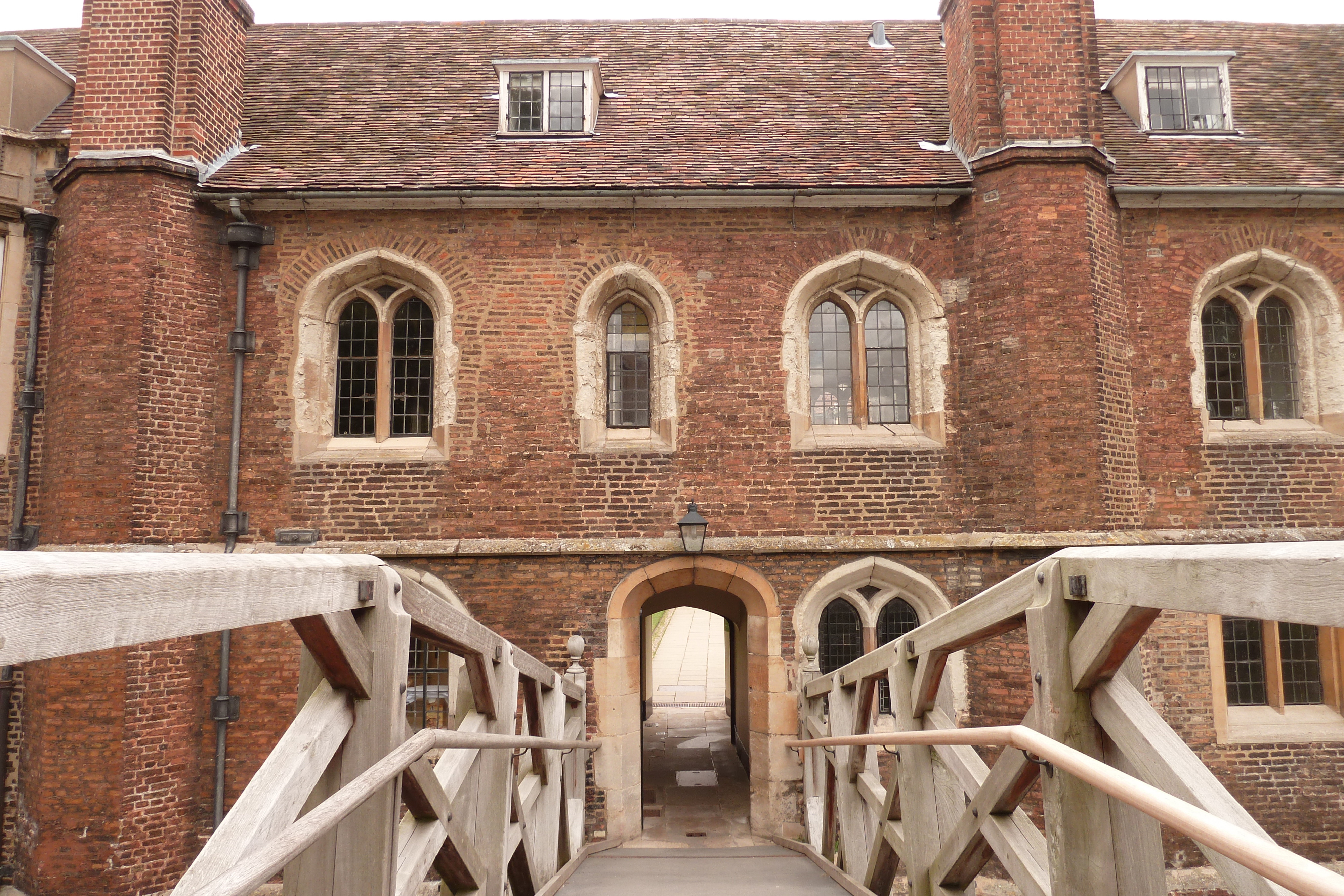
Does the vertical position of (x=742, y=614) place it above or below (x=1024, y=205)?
below

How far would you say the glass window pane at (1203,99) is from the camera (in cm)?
981

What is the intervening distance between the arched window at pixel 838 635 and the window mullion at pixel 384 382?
5.20m

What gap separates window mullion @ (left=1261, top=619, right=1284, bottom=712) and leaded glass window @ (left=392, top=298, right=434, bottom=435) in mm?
9362

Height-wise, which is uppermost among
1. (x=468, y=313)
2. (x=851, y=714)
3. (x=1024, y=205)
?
(x=1024, y=205)

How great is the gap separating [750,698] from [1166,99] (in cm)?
898

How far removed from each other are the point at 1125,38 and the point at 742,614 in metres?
9.92

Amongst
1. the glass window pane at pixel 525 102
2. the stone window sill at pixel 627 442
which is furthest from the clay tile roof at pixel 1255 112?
the glass window pane at pixel 525 102

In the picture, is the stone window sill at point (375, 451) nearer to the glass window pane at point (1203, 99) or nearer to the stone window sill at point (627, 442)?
the stone window sill at point (627, 442)

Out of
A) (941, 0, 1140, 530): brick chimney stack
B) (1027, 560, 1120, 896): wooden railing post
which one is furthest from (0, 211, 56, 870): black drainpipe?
(941, 0, 1140, 530): brick chimney stack

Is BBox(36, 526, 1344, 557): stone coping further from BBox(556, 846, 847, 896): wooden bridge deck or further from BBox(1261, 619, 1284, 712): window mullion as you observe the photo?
BBox(556, 846, 847, 896): wooden bridge deck

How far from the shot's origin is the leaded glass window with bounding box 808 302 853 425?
8.79m

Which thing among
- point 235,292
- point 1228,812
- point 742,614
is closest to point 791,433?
point 742,614

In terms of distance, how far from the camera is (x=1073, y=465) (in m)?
7.71

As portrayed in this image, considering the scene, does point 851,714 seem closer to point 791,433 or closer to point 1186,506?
point 791,433
